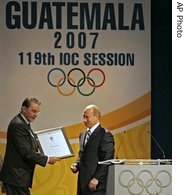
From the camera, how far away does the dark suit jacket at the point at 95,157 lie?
5.71 metres

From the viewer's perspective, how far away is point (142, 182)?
4.24 meters

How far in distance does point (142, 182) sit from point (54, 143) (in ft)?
7.52

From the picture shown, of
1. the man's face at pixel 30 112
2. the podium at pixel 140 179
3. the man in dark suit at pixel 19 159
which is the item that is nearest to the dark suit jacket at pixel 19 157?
the man in dark suit at pixel 19 159

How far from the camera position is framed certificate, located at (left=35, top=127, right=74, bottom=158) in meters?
6.39

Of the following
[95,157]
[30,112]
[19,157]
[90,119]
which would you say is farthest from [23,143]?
[90,119]

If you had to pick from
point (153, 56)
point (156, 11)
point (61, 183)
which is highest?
point (156, 11)

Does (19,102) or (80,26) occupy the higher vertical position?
(80,26)

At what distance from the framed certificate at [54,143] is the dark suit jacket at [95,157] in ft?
1.89

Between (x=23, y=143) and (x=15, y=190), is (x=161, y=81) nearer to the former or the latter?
(x=23, y=143)

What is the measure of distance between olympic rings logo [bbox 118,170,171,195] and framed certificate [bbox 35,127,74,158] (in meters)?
2.24

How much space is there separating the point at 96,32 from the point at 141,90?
0.92m
